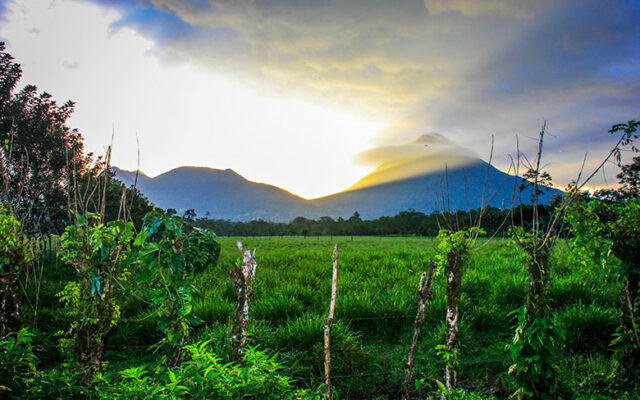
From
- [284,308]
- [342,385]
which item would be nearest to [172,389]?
[342,385]

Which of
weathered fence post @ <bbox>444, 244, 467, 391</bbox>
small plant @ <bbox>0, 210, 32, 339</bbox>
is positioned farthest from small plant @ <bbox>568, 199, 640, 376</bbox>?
small plant @ <bbox>0, 210, 32, 339</bbox>

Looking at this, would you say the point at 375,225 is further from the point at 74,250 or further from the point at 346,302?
the point at 74,250

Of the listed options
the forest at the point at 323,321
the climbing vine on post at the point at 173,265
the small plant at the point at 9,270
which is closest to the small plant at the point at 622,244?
the forest at the point at 323,321

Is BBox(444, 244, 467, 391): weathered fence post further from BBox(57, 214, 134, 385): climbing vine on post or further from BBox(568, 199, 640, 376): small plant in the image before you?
BBox(57, 214, 134, 385): climbing vine on post

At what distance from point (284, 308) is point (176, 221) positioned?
356cm

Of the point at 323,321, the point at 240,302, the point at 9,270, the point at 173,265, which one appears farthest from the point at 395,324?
the point at 9,270

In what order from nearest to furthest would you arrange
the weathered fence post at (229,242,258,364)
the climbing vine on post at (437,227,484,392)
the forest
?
the forest, the weathered fence post at (229,242,258,364), the climbing vine on post at (437,227,484,392)

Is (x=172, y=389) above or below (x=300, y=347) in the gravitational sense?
above

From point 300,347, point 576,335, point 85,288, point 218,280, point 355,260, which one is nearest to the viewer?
point 85,288

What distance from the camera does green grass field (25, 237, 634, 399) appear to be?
4.28 m

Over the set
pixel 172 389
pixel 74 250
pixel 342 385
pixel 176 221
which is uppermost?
pixel 176 221

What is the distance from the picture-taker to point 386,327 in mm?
5789

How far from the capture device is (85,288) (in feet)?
11.8

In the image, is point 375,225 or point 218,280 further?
point 375,225
